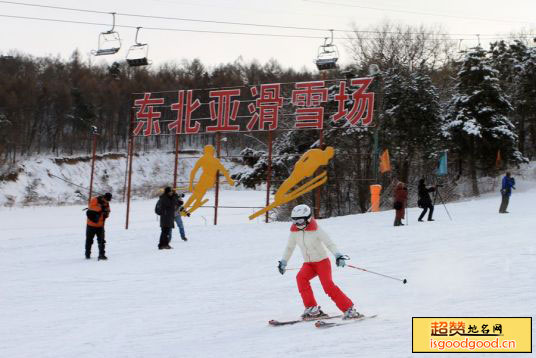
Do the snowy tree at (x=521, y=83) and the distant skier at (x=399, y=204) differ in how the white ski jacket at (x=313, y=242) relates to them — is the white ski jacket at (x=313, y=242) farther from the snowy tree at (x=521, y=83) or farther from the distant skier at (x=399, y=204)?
the snowy tree at (x=521, y=83)

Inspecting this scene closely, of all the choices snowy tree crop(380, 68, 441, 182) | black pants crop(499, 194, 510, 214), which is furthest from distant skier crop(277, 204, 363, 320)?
snowy tree crop(380, 68, 441, 182)

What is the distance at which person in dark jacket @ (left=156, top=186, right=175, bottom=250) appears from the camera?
16344 millimetres

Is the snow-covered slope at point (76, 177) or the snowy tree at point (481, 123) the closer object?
the snowy tree at point (481, 123)

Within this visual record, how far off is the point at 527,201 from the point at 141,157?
175 ft

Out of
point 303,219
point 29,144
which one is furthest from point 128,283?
point 29,144

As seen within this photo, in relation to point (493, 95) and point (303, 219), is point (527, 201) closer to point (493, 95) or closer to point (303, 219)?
point (493, 95)

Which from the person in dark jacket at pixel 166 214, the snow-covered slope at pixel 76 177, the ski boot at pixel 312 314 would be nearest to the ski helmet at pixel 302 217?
the ski boot at pixel 312 314

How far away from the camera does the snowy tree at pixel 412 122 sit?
1335 inches

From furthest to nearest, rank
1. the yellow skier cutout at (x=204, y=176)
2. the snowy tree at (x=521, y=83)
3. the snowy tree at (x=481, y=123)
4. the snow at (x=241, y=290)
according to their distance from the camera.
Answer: the snowy tree at (x=521, y=83) < the snowy tree at (x=481, y=123) < the yellow skier cutout at (x=204, y=176) < the snow at (x=241, y=290)

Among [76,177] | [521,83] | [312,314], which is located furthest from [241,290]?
[76,177]

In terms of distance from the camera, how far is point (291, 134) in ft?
116

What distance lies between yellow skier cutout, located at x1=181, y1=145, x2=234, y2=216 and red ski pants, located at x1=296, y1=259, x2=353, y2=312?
16939 mm

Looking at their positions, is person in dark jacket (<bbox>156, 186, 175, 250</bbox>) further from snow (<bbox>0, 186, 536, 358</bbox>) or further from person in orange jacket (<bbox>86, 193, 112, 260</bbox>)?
person in orange jacket (<bbox>86, 193, 112, 260</bbox>)

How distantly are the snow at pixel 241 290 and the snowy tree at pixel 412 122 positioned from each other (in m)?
14.5
